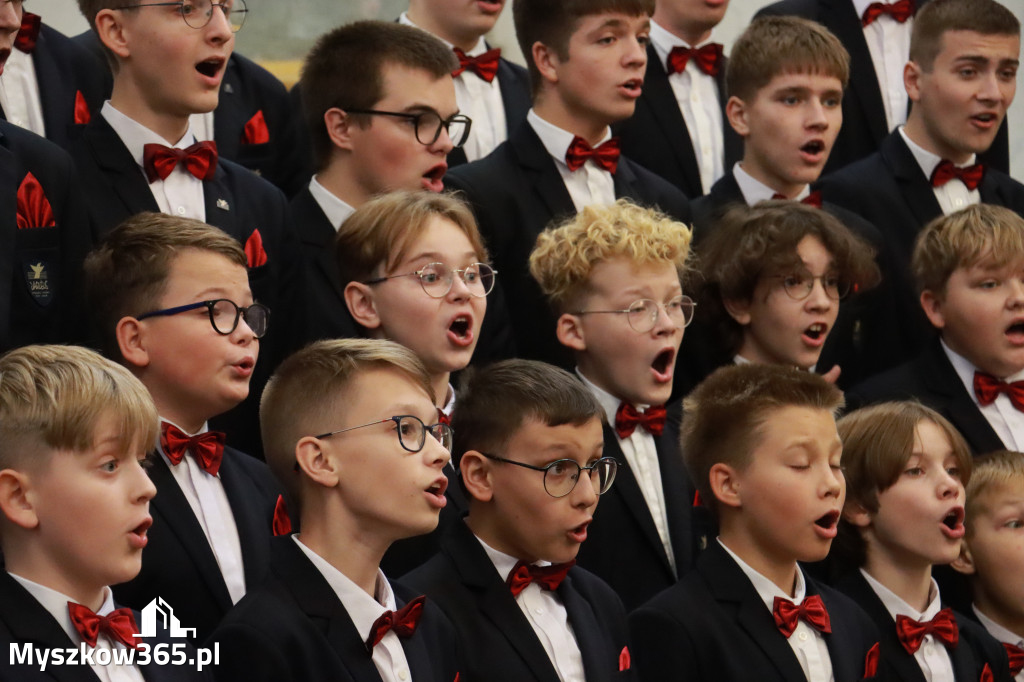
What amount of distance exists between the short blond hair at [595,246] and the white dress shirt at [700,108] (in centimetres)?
114

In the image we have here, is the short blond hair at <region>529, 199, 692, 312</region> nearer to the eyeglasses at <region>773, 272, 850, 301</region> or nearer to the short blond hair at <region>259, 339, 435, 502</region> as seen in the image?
the eyeglasses at <region>773, 272, 850, 301</region>

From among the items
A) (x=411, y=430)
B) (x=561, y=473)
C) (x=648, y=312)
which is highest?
(x=648, y=312)

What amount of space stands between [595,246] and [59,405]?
5.12 feet

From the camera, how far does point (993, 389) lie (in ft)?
14.1

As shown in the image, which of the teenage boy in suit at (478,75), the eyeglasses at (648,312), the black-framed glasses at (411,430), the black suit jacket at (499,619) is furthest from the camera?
the teenage boy in suit at (478,75)

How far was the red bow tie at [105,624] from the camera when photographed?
252cm

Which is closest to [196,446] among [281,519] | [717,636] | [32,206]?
[281,519]

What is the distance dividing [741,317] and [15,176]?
6.06ft

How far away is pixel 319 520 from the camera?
2877 mm

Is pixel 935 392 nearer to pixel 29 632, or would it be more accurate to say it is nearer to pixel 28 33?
pixel 28 33

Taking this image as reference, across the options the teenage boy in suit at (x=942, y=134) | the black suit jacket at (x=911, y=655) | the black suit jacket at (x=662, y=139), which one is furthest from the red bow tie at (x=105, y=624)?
the teenage boy in suit at (x=942, y=134)

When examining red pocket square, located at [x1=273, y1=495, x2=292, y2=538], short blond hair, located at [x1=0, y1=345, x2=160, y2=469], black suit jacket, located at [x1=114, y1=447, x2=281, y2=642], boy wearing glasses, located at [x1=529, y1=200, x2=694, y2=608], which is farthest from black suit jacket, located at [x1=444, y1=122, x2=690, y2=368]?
short blond hair, located at [x1=0, y1=345, x2=160, y2=469]

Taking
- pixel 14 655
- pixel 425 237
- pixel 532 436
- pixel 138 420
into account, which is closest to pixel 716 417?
pixel 532 436

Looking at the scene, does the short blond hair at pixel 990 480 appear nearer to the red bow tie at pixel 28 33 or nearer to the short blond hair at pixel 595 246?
the short blond hair at pixel 595 246
